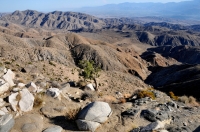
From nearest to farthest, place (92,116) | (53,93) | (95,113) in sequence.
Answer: (92,116), (95,113), (53,93)

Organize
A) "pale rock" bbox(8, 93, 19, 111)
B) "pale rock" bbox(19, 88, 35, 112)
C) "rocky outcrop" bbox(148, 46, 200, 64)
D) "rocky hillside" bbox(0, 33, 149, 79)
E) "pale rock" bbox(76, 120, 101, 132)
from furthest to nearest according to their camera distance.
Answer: "rocky outcrop" bbox(148, 46, 200, 64) → "rocky hillside" bbox(0, 33, 149, 79) → "pale rock" bbox(19, 88, 35, 112) → "pale rock" bbox(8, 93, 19, 111) → "pale rock" bbox(76, 120, 101, 132)

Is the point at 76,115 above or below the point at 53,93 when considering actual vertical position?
above

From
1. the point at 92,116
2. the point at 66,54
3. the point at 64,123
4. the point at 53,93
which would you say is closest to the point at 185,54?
the point at 66,54

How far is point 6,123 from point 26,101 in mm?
2603

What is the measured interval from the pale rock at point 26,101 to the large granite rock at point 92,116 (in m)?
2.99

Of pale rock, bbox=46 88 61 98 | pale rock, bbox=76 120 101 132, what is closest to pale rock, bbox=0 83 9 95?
pale rock, bbox=46 88 61 98

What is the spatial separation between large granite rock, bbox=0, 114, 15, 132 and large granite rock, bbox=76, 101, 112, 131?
306 centimetres

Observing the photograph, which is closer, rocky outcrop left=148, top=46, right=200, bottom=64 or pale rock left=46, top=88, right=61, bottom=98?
pale rock left=46, top=88, right=61, bottom=98

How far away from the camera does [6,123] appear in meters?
10.5

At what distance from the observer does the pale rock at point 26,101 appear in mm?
12645

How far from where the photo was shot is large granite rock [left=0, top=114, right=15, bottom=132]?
10.2m

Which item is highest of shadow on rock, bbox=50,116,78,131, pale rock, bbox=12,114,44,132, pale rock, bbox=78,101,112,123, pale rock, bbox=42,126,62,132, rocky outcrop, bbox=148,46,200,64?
pale rock, bbox=78,101,112,123

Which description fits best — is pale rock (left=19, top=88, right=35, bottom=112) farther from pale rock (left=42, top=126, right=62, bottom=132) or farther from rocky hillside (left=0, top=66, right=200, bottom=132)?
pale rock (left=42, top=126, right=62, bottom=132)

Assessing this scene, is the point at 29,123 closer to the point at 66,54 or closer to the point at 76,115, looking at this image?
the point at 76,115
